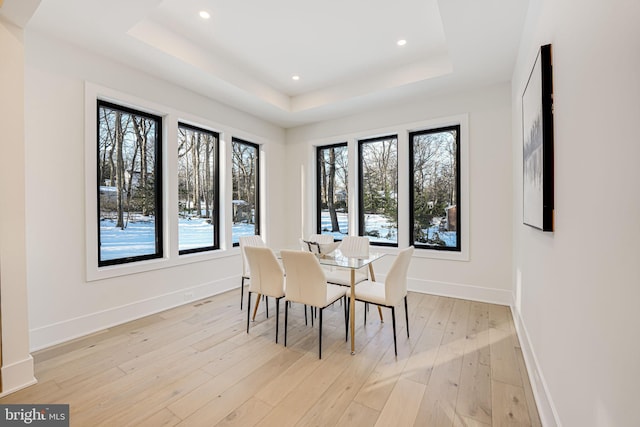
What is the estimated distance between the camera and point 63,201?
104 inches

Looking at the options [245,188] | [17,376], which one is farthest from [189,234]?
[17,376]

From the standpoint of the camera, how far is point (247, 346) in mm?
2533

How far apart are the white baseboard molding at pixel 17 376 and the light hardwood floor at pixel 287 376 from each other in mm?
61

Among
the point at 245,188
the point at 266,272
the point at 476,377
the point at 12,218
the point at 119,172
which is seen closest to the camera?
the point at 12,218

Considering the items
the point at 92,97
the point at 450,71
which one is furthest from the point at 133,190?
the point at 450,71

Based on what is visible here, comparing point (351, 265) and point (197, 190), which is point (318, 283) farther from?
point (197, 190)

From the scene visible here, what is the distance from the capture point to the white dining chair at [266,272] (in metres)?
2.55

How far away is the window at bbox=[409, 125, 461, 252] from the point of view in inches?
156

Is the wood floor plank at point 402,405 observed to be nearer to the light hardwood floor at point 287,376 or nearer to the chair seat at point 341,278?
the light hardwood floor at point 287,376

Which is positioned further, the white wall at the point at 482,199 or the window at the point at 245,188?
the window at the point at 245,188

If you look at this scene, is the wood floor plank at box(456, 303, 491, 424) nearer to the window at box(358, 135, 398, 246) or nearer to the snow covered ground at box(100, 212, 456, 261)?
the snow covered ground at box(100, 212, 456, 261)

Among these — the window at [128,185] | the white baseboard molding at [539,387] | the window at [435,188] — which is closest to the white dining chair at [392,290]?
the white baseboard molding at [539,387]

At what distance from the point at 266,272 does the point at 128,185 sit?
1.98 metres

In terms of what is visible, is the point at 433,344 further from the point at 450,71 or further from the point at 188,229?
the point at 188,229
